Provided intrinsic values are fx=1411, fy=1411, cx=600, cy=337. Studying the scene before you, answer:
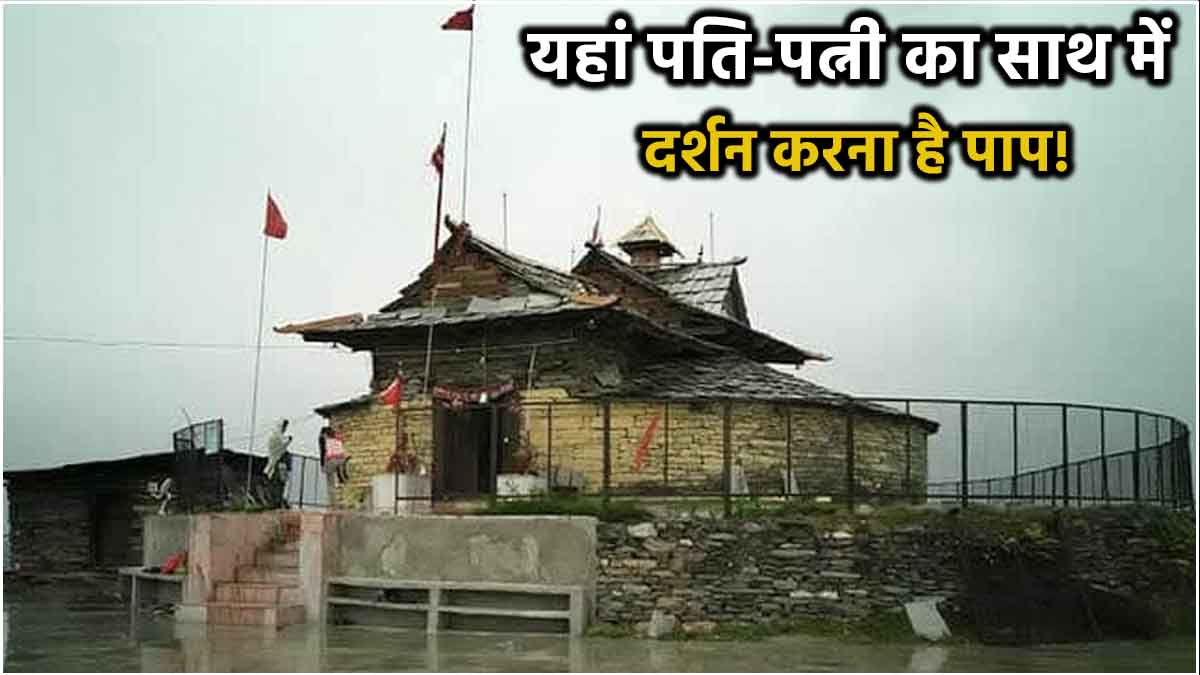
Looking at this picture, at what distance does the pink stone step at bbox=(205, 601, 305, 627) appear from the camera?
18.3m

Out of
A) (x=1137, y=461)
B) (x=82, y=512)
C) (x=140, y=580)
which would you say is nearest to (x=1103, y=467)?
(x=1137, y=461)

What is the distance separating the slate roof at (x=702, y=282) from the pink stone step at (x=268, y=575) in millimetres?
12424

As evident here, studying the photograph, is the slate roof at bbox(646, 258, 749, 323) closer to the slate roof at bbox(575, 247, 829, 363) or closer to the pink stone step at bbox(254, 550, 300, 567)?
the slate roof at bbox(575, 247, 829, 363)

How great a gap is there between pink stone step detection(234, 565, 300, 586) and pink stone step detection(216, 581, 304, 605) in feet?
0.26

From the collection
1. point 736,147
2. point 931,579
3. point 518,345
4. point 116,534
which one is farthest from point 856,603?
point 116,534

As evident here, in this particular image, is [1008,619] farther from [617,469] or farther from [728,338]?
[728,338]

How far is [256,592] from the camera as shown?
1891cm

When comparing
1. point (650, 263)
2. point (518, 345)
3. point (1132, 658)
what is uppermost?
point (650, 263)

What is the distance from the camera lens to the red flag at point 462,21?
22.3 metres

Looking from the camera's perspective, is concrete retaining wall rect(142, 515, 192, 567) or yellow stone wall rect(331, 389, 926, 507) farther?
concrete retaining wall rect(142, 515, 192, 567)

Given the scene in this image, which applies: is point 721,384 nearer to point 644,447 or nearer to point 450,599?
point 644,447

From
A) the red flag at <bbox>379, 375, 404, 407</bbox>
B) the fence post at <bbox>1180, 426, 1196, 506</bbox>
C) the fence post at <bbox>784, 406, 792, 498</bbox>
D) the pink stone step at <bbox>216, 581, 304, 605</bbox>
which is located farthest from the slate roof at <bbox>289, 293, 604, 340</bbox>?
the fence post at <bbox>1180, 426, 1196, 506</bbox>

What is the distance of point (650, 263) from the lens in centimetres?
3291

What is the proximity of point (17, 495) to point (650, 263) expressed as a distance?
Answer: 1582 cm
